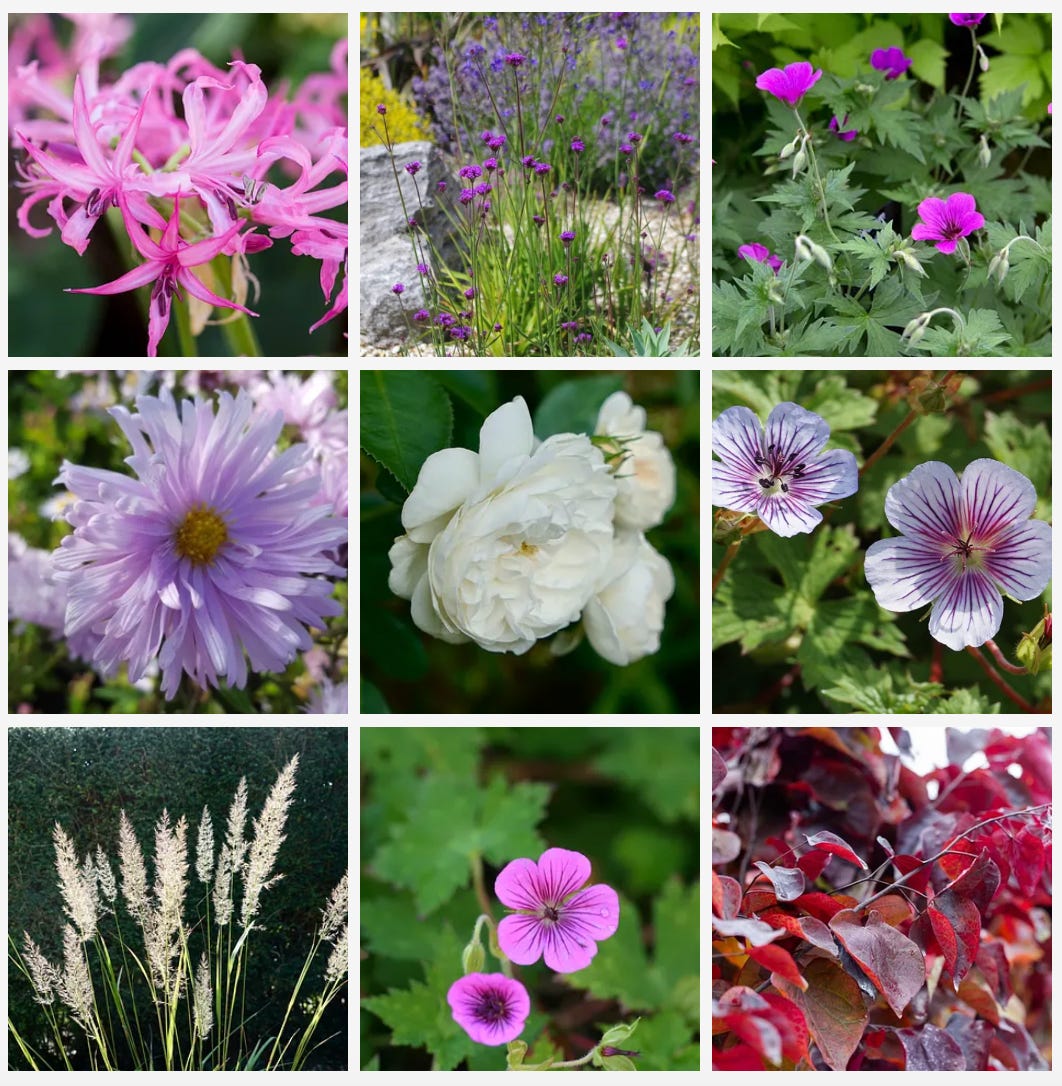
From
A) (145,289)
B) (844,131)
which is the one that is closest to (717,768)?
(844,131)

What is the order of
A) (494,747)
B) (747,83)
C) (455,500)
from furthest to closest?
1. (494,747)
2. (747,83)
3. (455,500)

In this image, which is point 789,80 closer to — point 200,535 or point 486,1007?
point 200,535

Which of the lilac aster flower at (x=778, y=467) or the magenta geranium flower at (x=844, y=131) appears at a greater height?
the magenta geranium flower at (x=844, y=131)

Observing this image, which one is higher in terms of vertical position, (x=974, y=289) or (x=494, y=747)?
(x=974, y=289)

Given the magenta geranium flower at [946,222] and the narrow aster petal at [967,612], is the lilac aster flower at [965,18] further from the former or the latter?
the narrow aster petal at [967,612]

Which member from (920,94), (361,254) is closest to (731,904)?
(361,254)

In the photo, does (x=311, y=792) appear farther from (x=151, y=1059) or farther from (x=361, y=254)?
(x=361, y=254)

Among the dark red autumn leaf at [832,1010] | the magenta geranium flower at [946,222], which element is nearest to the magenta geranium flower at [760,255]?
the magenta geranium flower at [946,222]

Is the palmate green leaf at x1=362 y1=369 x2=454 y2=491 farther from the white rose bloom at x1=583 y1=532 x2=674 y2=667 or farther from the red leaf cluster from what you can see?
the red leaf cluster
